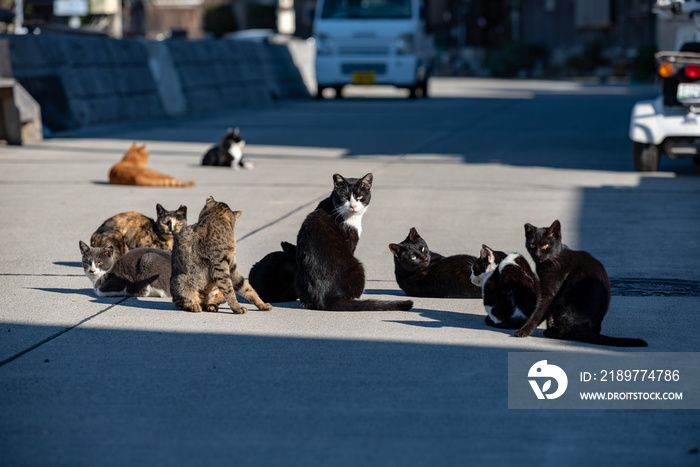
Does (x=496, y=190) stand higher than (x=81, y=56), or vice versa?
(x=81, y=56)

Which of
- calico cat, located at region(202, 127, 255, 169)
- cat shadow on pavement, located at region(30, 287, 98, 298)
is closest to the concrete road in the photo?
cat shadow on pavement, located at region(30, 287, 98, 298)

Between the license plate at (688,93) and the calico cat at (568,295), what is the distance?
661cm

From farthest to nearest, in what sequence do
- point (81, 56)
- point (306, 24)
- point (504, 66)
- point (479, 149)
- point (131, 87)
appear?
point (306, 24)
point (504, 66)
point (131, 87)
point (81, 56)
point (479, 149)

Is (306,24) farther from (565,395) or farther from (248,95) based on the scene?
(565,395)

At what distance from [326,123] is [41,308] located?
1457 centimetres

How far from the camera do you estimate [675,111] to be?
1147 centimetres

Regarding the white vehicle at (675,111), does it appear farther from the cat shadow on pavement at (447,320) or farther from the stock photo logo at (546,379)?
the stock photo logo at (546,379)

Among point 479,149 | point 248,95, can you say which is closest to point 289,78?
point 248,95

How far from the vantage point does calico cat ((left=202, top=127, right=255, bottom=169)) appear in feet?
41.5

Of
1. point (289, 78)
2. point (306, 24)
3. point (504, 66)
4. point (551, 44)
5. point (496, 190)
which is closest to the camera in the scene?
point (496, 190)

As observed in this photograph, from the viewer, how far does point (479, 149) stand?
598 inches

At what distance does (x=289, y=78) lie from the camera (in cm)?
2947

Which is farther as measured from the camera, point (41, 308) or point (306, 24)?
point (306, 24)

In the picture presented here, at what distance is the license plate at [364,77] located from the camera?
85.1ft
